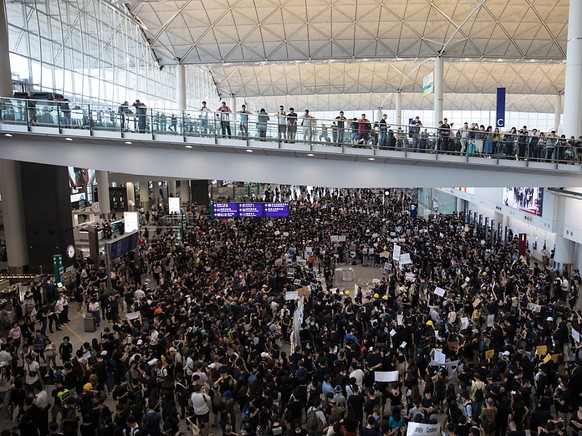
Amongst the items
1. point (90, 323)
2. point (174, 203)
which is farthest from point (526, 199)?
point (174, 203)

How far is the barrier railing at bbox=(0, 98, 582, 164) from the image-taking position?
1836cm

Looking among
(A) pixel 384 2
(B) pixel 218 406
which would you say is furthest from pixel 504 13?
(B) pixel 218 406

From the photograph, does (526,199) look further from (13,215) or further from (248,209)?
(13,215)

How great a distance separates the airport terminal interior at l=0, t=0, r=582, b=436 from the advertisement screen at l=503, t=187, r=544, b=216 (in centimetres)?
19

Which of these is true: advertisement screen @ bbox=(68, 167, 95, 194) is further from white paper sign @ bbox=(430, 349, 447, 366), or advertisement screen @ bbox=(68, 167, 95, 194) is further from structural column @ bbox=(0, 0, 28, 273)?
white paper sign @ bbox=(430, 349, 447, 366)

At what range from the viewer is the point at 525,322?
1491cm

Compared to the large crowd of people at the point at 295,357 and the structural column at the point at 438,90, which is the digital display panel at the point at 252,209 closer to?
the large crowd of people at the point at 295,357

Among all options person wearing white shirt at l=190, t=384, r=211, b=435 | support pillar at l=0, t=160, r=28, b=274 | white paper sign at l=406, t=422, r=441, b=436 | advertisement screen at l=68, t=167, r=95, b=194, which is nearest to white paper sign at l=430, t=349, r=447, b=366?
white paper sign at l=406, t=422, r=441, b=436

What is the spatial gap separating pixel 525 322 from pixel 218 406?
9744mm

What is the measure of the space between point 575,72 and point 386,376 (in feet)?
53.2

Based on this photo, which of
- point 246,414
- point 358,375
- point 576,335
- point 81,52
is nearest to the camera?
point 246,414

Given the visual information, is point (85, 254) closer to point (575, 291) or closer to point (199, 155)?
point (199, 155)

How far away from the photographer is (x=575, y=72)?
2006 centimetres

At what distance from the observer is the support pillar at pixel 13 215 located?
2247 cm
